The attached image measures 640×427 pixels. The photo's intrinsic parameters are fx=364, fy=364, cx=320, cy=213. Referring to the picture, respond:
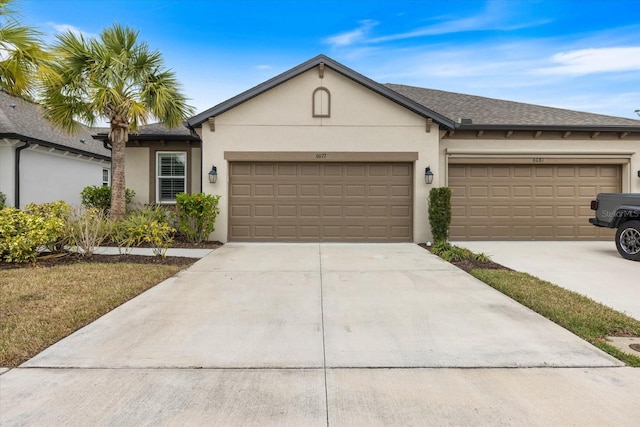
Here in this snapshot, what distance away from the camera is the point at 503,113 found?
1228cm

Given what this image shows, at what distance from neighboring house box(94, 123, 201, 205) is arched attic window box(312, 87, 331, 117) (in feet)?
13.4

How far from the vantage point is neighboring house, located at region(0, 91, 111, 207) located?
40.1ft

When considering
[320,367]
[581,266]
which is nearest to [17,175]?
[320,367]

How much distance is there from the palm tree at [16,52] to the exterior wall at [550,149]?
1028cm

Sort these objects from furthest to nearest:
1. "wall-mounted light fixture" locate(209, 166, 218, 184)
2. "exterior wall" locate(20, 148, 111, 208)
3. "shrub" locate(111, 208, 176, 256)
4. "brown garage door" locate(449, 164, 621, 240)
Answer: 1. "exterior wall" locate(20, 148, 111, 208)
2. "brown garage door" locate(449, 164, 621, 240)
3. "wall-mounted light fixture" locate(209, 166, 218, 184)
4. "shrub" locate(111, 208, 176, 256)

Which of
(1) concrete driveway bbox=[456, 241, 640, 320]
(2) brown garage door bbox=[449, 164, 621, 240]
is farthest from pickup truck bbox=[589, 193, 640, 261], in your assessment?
(2) brown garage door bbox=[449, 164, 621, 240]

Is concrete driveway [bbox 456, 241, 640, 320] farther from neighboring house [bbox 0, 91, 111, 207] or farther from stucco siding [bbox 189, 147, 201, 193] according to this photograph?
neighboring house [bbox 0, 91, 111, 207]

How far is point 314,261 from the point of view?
308 inches

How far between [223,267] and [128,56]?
668cm

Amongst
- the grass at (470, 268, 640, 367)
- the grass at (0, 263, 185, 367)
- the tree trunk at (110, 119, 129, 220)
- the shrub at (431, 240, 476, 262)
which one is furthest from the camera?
the tree trunk at (110, 119, 129, 220)

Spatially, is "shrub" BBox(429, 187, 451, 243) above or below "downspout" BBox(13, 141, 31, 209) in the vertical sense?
below

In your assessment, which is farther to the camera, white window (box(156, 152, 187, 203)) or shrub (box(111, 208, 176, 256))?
white window (box(156, 152, 187, 203))

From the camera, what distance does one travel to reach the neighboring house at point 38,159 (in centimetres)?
1221

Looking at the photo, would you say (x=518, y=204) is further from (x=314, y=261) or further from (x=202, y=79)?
(x=202, y=79)
